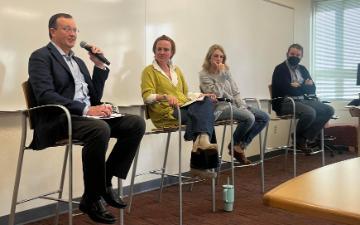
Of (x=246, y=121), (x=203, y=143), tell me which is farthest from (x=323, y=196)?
(x=246, y=121)

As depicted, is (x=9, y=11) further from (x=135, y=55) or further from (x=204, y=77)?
(x=204, y=77)

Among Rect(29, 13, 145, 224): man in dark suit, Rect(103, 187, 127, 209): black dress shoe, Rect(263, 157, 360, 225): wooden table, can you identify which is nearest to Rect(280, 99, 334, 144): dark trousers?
Rect(29, 13, 145, 224): man in dark suit

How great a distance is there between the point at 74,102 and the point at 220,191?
72.4 inches

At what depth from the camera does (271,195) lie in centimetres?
74

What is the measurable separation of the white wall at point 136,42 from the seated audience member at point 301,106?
0.62 m

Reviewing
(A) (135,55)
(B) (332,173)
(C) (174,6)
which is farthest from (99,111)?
(C) (174,6)

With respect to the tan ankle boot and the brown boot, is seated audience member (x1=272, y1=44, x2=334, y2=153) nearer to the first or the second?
the brown boot

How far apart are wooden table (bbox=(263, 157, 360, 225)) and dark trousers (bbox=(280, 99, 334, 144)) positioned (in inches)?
125

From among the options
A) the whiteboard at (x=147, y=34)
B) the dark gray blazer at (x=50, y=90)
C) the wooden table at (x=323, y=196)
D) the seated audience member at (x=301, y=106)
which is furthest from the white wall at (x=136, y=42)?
the wooden table at (x=323, y=196)

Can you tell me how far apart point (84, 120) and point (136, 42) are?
1.44 metres

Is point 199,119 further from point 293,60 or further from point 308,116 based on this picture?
point 293,60

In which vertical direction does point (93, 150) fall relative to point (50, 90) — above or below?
below

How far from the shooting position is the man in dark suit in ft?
6.84

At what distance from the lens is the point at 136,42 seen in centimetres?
342
